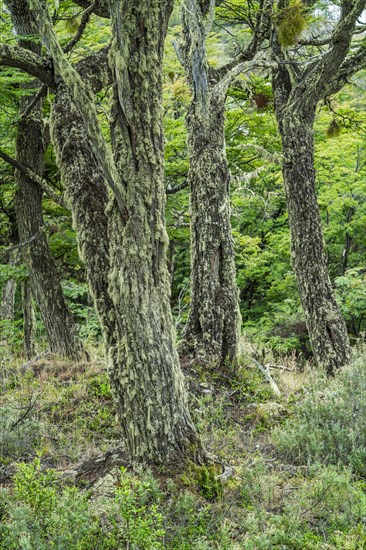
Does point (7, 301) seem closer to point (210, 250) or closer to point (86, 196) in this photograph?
point (210, 250)

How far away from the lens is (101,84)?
21.4 feet

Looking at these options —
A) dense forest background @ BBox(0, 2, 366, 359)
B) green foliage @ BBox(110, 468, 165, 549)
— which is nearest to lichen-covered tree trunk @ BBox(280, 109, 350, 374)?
dense forest background @ BBox(0, 2, 366, 359)

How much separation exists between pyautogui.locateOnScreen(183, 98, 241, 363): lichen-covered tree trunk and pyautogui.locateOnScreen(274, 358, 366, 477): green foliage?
78.8 inches

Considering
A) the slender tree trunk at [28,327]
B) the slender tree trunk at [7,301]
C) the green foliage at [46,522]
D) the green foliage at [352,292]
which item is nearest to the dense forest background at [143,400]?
the green foliage at [46,522]

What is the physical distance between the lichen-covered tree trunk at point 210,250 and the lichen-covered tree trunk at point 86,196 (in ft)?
9.04

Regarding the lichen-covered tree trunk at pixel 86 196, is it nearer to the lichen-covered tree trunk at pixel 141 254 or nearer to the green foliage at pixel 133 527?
the lichen-covered tree trunk at pixel 141 254

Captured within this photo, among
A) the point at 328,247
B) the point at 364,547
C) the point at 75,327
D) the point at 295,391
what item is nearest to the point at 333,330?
the point at 295,391

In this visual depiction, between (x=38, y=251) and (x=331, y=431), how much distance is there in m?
5.86

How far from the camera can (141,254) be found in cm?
379

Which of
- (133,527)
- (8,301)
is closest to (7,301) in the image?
(8,301)

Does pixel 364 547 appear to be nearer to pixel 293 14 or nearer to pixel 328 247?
pixel 293 14

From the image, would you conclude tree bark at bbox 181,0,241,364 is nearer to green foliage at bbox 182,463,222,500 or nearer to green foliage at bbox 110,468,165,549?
green foliage at bbox 182,463,222,500

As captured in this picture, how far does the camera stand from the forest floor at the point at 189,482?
2986 millimetres

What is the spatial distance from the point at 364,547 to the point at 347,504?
1.61ft
